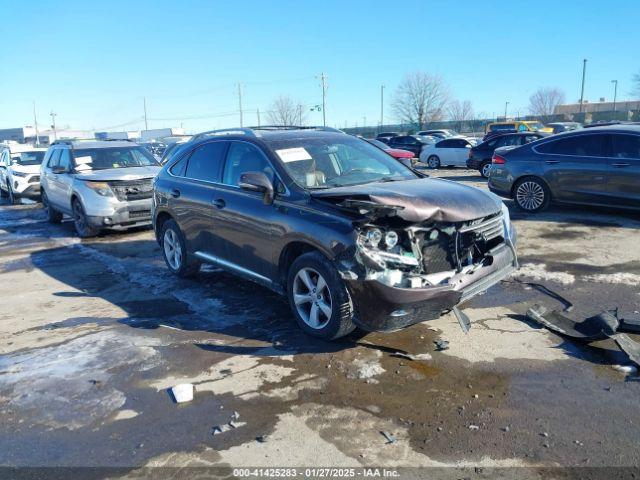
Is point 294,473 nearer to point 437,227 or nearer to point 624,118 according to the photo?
point 437,227

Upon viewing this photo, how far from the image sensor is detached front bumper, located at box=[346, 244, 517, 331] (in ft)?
12.9

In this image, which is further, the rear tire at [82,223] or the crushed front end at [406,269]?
the rear tire at [82,223]

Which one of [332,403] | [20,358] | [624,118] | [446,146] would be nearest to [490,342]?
[332,403]

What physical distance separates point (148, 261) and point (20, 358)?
3.51 m

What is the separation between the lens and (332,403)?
3691 millimetres

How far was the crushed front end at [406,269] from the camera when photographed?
3.98 m

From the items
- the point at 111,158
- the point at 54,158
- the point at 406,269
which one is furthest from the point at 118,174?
the point at 406,269

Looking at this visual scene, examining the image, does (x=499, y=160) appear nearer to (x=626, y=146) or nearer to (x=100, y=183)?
(x=626, y=146)

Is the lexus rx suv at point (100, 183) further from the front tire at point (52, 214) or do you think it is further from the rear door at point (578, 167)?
the rear door at point (578, 167)

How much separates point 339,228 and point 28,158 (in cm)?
1773

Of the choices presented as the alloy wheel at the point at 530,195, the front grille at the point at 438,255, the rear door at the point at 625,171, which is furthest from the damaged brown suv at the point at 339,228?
the alloy wheel at the point at 530,195

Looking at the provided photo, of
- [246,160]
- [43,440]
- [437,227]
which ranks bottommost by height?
[43,440]

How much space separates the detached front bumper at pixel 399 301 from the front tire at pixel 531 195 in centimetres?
668

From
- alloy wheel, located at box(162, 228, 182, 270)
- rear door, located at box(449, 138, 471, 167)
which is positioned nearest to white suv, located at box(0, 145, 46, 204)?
alloy wheel, located at box(162, 228, 182, 270)
